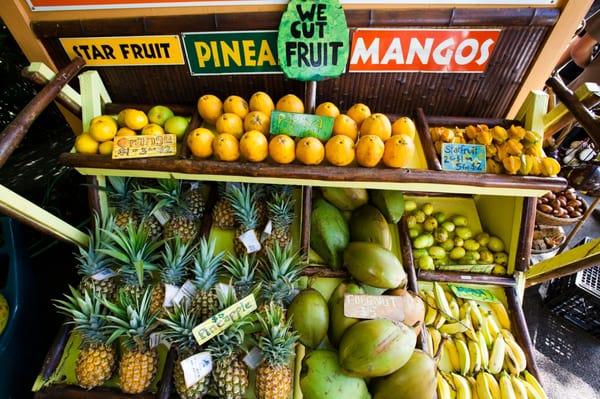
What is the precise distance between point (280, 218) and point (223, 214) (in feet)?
1.19

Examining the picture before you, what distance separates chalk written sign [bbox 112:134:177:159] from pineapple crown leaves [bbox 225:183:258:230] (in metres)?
0.40

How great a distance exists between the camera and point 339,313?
172cm

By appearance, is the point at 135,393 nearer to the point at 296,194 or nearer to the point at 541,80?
the point at 296,194

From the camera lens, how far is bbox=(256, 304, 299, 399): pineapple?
1.57 meters

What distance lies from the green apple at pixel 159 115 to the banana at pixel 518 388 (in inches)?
95.3

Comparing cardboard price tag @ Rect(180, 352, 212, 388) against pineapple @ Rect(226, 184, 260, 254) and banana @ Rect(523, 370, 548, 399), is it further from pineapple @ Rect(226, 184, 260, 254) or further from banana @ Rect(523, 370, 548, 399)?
banana @ Rect(523, 370, 548, 399)

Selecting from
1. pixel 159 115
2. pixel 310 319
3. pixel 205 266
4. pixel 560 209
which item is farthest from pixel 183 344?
pixel 560 209

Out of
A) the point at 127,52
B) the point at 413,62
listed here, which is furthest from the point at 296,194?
the point at 127,52

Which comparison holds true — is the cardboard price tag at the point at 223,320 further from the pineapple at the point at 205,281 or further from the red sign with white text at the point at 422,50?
the red sign with white text at the point at 422,50

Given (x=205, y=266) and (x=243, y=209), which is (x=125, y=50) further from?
(x=205, y=266)

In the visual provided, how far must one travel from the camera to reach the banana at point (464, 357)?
1862mm

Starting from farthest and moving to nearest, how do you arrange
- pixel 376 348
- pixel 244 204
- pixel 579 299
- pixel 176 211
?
1. pixel 579 299
2. pixel 176 211
3. pixel 244 204
4. pixel 376 348

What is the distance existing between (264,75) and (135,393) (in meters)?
1.82

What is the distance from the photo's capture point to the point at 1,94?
3188 mm
